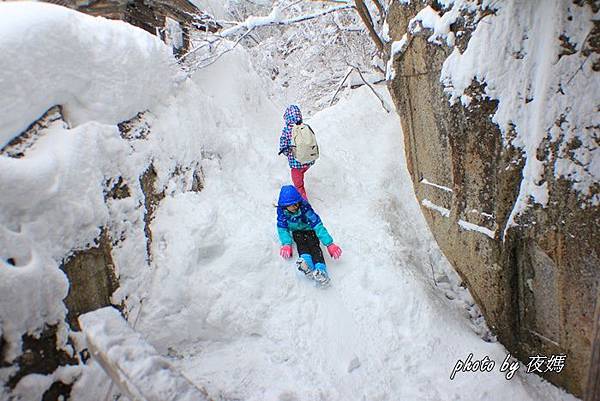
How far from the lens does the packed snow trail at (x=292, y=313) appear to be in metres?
3.47

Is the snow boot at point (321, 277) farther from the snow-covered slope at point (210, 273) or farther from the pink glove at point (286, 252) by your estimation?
the pink glove at point (286, 252)

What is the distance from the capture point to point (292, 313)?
155 inches

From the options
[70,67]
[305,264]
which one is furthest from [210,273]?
[70,67]

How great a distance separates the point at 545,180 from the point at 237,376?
3.51m

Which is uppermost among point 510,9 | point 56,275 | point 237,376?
point 510,9

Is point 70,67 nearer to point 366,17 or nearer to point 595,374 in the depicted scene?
point 595,374

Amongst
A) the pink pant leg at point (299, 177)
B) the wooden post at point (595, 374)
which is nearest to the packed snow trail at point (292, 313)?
the pink pant leg at point (299, 177)

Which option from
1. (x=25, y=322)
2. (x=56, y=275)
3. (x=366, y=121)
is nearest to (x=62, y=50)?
(x=56, y=275)

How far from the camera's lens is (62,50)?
3293 millimetres

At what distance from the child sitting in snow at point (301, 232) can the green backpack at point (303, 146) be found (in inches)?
33.3

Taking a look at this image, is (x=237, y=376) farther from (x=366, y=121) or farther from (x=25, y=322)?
(x=366, y=121)

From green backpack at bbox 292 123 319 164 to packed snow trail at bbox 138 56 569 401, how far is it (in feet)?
2.21

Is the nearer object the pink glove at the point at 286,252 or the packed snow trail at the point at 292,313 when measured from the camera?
the packed snow trail at the point at 292,313

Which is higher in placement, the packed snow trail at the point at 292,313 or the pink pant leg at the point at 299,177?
the pink pant leg at the point at 299,177
